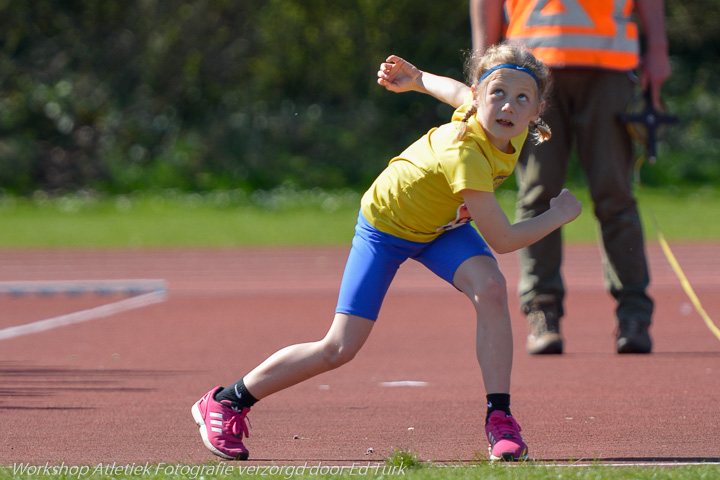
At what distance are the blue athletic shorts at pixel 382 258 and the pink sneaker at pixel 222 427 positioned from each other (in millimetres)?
545

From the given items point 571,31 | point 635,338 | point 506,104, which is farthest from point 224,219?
point 506,104

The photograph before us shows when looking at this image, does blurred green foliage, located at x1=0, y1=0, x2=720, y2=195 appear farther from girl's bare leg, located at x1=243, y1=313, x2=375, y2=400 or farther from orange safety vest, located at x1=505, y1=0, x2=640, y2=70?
girl's bare leg, located at x1=243, y1=313, x2=375, y2=400

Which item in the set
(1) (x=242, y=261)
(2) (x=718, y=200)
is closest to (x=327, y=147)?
(2) (x=718, y=200)

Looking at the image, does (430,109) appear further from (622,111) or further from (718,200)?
(622,111)

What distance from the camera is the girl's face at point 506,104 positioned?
3.71m

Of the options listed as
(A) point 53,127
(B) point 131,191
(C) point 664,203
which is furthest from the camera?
(A) point 53,127

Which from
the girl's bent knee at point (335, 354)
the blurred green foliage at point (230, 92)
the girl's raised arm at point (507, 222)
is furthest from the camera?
the blurred green foliage at point (230, 92)

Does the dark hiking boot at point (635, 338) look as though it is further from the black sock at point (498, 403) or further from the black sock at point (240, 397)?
the black sock at point (240, 397)

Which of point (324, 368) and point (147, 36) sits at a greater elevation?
point (147, 36)

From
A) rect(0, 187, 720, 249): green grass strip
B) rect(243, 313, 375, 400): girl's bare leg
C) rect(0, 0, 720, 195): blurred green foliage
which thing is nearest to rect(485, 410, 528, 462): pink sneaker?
rect(243, 313, 375, 400): girl's bare leg

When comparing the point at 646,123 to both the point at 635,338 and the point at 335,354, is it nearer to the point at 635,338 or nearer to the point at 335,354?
the point at 635,338

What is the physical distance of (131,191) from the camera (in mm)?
23422

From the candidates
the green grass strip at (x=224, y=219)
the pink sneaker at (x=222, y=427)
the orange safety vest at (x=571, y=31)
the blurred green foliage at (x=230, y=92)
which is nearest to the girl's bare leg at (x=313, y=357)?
the pink sneaker at (x=222, y=427)

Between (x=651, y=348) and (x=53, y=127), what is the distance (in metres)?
21.9
